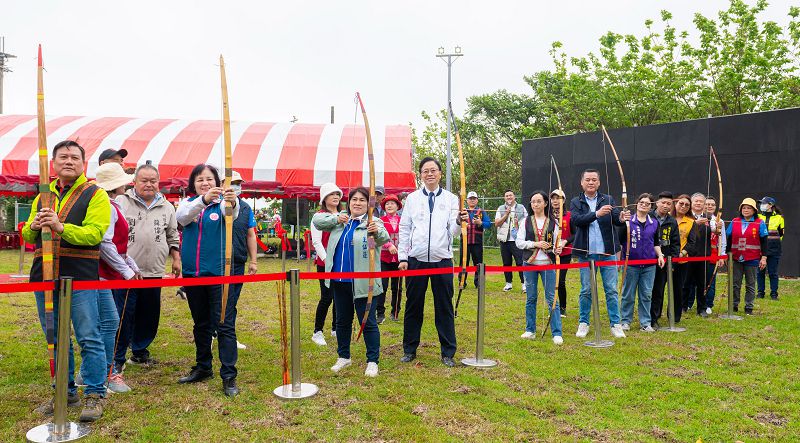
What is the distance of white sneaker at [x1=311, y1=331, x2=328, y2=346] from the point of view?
219 inches

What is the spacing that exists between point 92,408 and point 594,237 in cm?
469

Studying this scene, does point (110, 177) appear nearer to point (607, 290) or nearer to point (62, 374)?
point (62, 374)

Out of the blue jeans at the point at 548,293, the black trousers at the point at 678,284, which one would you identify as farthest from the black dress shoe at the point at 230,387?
the black trousers at the point at 678,284

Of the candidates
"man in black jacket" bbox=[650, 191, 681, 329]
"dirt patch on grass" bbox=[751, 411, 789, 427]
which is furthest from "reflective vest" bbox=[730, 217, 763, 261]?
"dirt patch on grass" bbox=[751, 411, 789, 427]

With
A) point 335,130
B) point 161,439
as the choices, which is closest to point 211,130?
point 335,130

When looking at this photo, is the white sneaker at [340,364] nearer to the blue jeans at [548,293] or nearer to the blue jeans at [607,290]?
the blue jeans at [548,293]

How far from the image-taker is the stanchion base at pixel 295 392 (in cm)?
388

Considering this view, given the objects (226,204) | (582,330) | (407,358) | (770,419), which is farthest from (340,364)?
(770,419)

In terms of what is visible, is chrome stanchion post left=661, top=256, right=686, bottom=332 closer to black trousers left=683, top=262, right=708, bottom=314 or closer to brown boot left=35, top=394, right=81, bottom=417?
black trousers left=683, top=262, right=708, bottom=314

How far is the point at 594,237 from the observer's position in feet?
19.6

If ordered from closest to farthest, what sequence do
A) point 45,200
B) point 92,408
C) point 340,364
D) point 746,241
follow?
point 45,200 < point 92,408 < point 340,364 < point 746,241

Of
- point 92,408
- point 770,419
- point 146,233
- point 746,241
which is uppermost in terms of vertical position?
point 146,233

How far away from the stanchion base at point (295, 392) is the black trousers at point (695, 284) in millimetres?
5464

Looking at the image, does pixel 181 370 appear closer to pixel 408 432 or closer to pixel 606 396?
pixel 408 432
